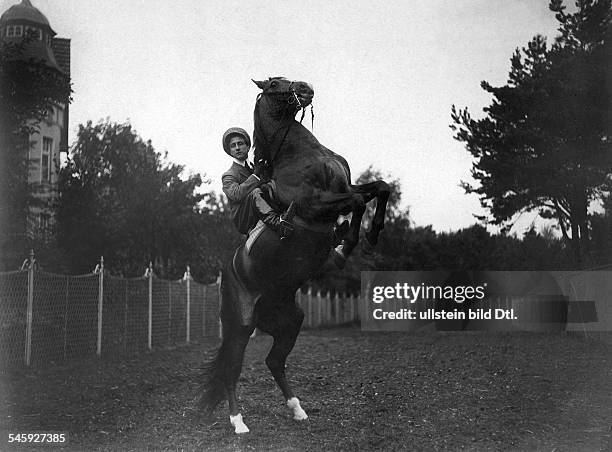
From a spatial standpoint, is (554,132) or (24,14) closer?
(24,14)

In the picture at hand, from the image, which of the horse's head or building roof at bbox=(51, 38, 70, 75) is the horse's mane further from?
building roof at bbox=(51, 38, 70, 75)

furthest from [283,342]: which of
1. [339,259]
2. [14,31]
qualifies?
[14,31]

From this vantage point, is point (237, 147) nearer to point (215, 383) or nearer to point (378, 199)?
point (378, 199)

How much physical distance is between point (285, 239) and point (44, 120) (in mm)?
6668

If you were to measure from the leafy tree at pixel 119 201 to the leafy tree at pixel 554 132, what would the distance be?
4.86m

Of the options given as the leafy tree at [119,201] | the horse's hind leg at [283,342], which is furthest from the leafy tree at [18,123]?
the horse's hind leg at [283,342]

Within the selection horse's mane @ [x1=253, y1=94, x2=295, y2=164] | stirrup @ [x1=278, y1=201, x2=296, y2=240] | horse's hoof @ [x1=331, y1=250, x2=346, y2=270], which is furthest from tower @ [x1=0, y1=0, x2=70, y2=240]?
horse's hoof @ [x1=331, y1=250, x2=346, y2=270]

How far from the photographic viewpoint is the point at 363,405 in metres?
6.03

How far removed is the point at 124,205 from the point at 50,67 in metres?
2.48

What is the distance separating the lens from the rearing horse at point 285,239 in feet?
16.2

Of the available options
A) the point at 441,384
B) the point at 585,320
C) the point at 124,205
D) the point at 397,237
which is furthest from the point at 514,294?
the point at 397,237

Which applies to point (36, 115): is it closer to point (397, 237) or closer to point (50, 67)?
point (50, 67)

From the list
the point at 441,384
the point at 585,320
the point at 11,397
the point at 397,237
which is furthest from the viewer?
the point at 397,237

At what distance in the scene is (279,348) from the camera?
17.9ft
